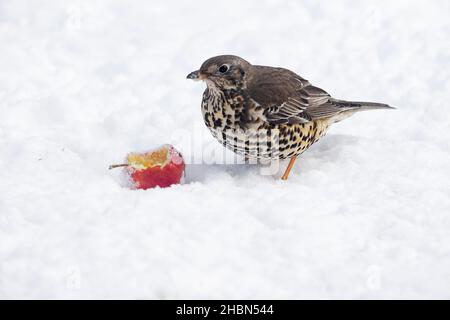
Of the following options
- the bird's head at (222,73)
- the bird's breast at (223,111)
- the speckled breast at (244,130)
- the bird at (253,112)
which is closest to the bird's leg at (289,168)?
the bird at (253,112)

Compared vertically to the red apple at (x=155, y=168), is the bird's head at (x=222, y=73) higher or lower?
higher

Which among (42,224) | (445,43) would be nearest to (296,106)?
(42,224)

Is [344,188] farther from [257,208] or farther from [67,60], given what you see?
[67,60]

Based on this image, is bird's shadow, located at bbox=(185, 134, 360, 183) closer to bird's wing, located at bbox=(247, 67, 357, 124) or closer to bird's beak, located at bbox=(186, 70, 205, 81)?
bird's wing, located at bbox=(247, 67, 357, 124)

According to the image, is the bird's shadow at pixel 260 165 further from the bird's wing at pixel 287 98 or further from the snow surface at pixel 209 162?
the bird's wing at pixel 287 98

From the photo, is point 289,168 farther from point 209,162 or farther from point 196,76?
point 196,76

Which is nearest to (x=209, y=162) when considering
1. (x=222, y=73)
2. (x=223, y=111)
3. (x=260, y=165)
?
(x=260, y=165)
